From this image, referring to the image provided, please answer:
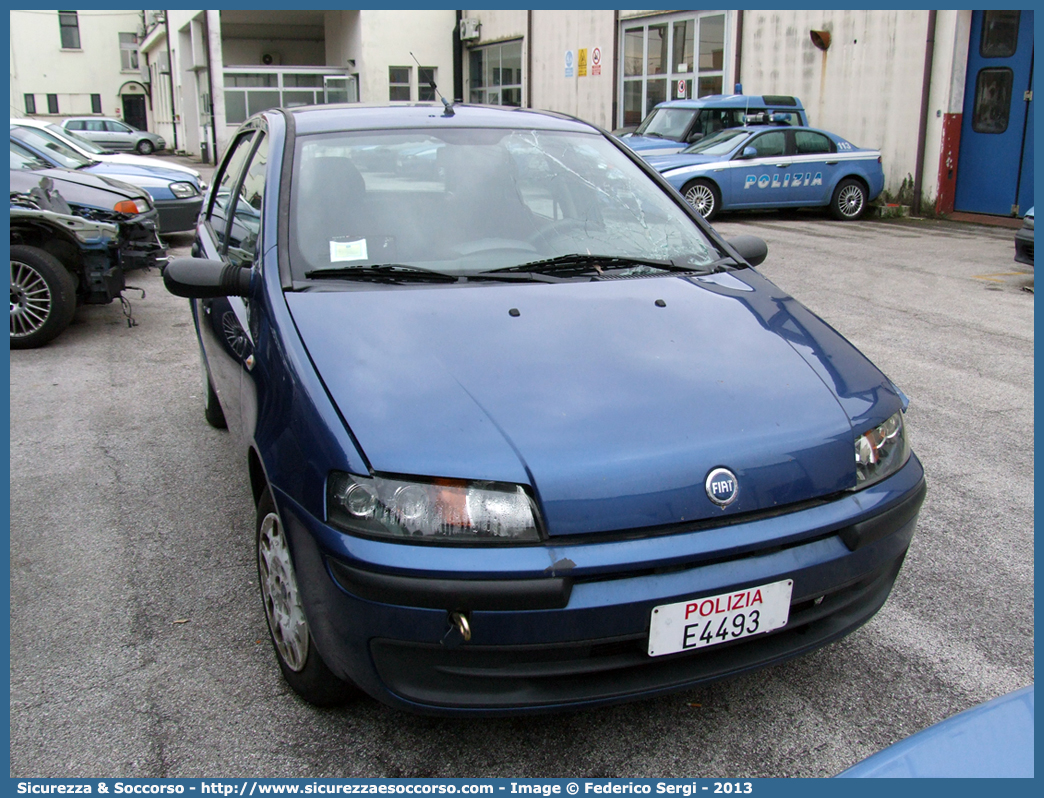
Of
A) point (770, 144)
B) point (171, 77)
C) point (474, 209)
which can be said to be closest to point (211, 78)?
point (171, 77)

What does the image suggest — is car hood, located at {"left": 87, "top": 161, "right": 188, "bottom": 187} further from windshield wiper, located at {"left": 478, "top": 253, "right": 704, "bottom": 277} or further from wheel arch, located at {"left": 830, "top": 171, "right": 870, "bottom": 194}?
wheel arch, located at {"left": 830, "top": 171, "right": 870, "bottom": 194}

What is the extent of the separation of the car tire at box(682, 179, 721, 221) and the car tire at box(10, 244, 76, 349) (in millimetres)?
8871

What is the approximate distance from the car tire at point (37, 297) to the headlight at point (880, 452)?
5.60m

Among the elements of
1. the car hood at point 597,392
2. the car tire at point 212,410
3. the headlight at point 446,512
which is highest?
the car hood at point 597,392

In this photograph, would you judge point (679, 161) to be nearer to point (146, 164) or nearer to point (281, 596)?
point (146, 164)

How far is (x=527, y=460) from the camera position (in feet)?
6.45

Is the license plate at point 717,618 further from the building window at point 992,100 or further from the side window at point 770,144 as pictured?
the building window at point 992,100

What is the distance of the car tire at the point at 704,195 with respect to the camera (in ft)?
42.2

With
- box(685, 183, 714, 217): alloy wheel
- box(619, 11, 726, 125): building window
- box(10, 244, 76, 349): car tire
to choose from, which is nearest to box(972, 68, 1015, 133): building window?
box(685, 183, 714, 217): alloy wheel

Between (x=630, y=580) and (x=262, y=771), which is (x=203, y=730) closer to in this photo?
(x=262, y=771)

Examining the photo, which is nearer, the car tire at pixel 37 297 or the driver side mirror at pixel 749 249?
the driver side mirror at pixel 749 249

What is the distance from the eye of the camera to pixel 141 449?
4316mm

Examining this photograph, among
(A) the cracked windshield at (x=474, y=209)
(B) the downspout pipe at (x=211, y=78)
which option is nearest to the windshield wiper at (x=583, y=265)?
(A) the cracked windshield at (x=474, y=209)

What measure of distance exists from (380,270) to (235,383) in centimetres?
66
